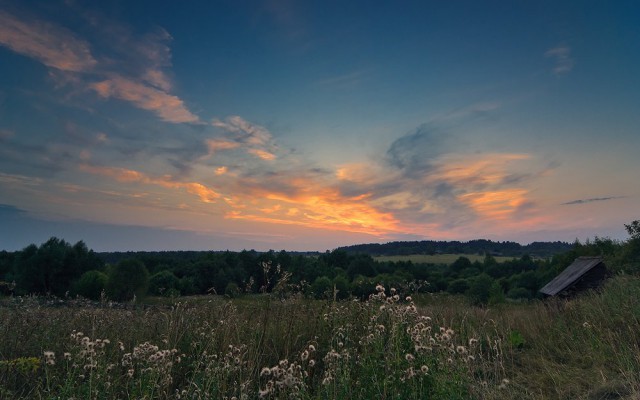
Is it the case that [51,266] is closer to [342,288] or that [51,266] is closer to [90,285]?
[90,285]

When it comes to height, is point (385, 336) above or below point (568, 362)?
above

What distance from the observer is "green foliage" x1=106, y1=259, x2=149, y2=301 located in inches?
2106

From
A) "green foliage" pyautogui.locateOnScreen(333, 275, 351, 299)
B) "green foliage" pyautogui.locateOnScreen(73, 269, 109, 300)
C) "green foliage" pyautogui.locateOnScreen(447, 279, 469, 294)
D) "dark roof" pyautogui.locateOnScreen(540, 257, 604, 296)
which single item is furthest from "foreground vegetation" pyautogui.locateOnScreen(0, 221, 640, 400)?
"green foliage" pyautogui.locateOnScreen(447, 279, 469, 294)

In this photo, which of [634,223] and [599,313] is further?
[634,223]

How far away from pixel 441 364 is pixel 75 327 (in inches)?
271

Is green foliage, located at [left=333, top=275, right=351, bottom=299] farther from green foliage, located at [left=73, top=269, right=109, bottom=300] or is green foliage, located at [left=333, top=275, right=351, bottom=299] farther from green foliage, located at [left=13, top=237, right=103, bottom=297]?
green foliage, located at [left=13, top=237, right=103, bottom=297]

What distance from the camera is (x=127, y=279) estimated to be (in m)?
54.2

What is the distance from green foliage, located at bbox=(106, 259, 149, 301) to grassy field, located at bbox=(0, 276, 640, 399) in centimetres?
4899

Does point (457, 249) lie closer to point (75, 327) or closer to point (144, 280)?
point (144, 280)

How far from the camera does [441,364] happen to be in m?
4.71

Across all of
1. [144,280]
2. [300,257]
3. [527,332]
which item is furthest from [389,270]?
[527,332]

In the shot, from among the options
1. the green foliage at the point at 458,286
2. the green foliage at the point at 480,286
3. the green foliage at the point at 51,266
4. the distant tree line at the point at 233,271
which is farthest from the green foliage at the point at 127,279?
the green foliage at the point at 458,286

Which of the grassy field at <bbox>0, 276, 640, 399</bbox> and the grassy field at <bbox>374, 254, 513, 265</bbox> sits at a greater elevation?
the grassy field at <bbox>374, 254, 513, 265</bbox>

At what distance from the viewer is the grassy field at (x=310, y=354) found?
4.57 metres
